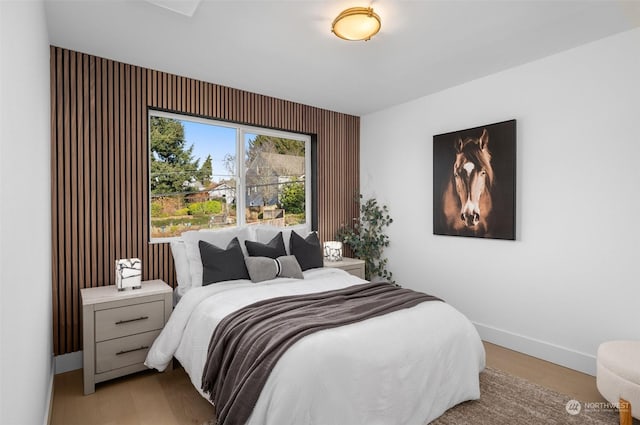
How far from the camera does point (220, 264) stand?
2.99 m

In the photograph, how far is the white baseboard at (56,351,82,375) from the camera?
2838 mm

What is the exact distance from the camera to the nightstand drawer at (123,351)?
259 cm

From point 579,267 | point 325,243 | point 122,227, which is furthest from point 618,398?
point 122,227

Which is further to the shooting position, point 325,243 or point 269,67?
point 325,243

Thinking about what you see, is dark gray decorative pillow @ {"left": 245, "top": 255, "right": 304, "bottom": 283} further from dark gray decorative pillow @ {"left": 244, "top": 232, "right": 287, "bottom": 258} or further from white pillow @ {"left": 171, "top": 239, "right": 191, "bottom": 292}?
white pillow @ {"left": 171, "top": 239, "right": 191, "bottom": 292}

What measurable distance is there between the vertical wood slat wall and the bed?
860 mm

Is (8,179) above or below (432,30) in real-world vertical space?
below

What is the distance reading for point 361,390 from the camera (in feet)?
5.84

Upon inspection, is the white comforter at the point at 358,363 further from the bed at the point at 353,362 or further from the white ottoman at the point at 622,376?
the white ottoman at the point at 622,376

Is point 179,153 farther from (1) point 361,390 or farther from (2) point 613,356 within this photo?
(2) point 613,356

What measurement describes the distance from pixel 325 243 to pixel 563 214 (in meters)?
2.52

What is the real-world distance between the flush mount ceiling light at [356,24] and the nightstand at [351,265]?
2493 millimetres

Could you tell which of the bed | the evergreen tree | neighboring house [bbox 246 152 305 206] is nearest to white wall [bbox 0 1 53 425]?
the bed

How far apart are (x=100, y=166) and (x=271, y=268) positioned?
1.76 m
